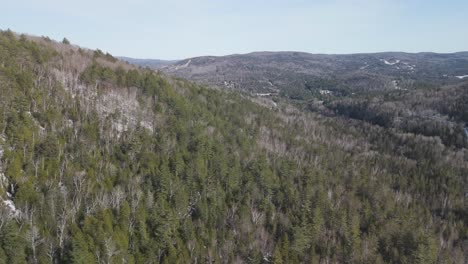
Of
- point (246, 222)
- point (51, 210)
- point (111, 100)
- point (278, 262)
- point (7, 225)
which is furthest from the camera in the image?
point (111, 100)

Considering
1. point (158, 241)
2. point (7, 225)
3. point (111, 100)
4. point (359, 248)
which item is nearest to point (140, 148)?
point (111, 100)

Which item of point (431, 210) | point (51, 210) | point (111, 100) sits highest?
point (111, 100)

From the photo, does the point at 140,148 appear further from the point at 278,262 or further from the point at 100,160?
the point at 278,262

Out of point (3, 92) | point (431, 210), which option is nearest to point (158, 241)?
point (3, 92)

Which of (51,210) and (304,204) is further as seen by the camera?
(304,204)

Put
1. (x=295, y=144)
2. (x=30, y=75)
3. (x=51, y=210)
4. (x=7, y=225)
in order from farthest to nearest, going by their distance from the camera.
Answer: (x=295, y=144), (x=30, y=75), (x=51, y=210), (x=7, y=225)

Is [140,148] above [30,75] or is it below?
below
